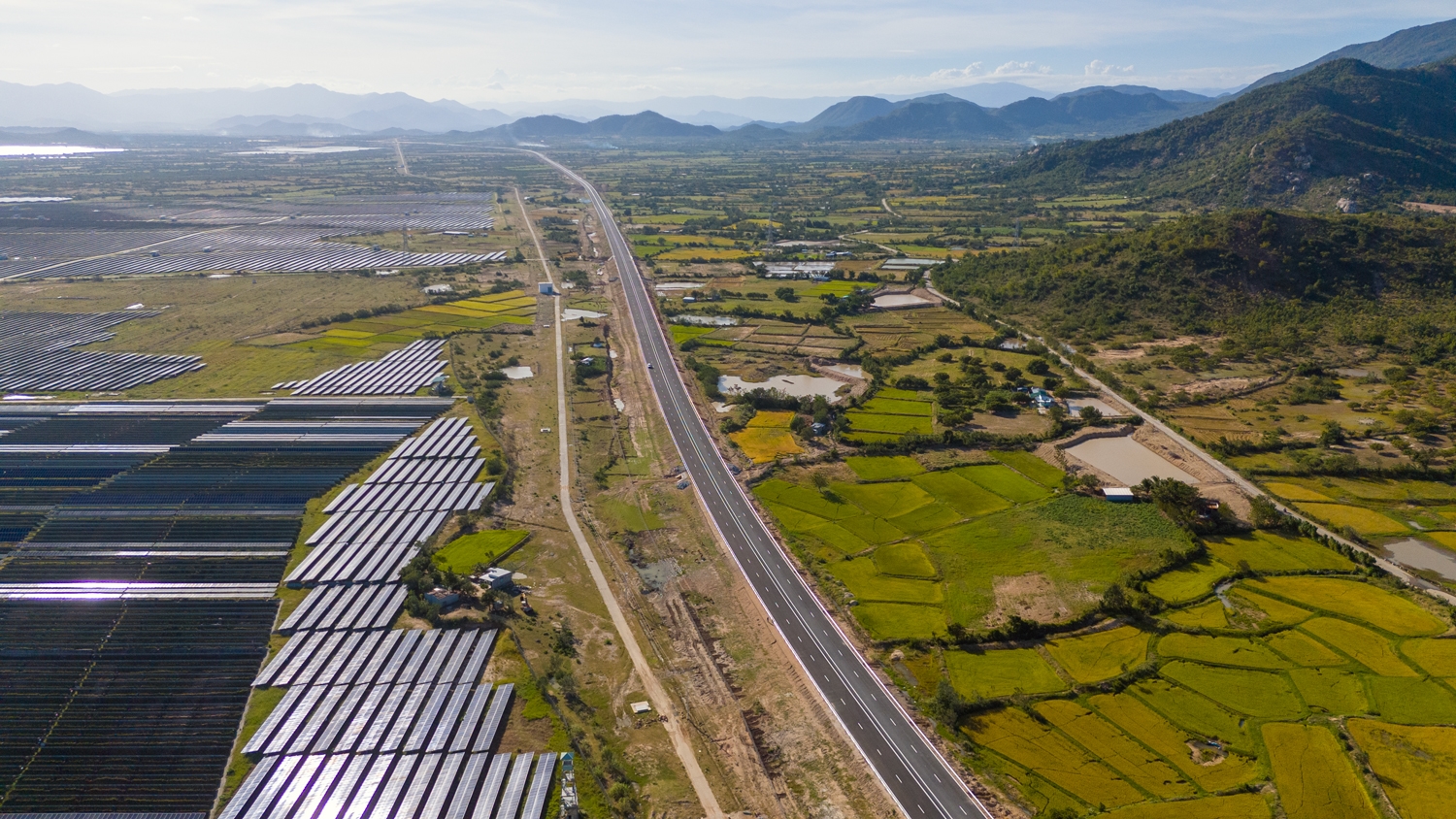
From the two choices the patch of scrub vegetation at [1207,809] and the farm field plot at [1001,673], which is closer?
the patch of scrub vegetation at [1207,809]

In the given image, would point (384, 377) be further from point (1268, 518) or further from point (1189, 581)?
point (1268, 518)

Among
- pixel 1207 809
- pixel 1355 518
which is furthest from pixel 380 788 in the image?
pixel 1355 518

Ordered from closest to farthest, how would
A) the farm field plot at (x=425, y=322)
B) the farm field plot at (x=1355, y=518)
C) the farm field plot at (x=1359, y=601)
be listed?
1. the farm field plot at (x=1359, y=601)
2. the farm field plot at (x=1355, y=518)
3. the farm field plot at (x=425, y=322)

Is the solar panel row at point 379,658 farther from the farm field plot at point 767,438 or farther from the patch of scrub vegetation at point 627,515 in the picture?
the farm field plot at point 767,438

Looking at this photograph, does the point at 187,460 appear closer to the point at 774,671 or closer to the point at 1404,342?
the point at 774,671

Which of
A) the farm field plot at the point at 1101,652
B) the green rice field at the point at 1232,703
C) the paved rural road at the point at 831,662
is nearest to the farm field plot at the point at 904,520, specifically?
the paved rural road at the point at 831,662

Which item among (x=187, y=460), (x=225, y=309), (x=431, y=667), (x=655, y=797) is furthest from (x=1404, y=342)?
(x=225, y=309)
